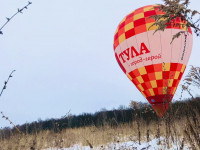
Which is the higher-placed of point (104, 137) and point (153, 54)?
point (153, 54)

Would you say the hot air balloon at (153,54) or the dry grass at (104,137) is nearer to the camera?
the dry grass at (104,137)

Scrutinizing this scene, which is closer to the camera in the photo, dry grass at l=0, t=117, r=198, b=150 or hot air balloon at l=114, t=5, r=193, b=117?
dry grass at l=0, t=117, r=198, b=150

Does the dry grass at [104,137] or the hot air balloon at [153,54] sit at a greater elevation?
the hot air balloon at [153,54]

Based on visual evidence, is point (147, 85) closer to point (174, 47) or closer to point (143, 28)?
point (174, 47)

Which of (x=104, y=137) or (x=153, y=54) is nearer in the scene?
(x=104, y=137)

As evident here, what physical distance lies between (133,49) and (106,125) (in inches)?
128

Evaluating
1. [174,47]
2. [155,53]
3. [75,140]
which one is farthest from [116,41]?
[75,140]

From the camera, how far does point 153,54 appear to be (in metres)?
7.35

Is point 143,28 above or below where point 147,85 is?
above

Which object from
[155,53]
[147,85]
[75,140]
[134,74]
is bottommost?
[75,140]

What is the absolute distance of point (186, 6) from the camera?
205 cm

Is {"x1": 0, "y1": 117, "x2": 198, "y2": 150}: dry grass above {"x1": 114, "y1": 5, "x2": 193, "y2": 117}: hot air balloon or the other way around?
the other way around

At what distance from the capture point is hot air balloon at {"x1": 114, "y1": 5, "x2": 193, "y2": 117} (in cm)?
Result: 730

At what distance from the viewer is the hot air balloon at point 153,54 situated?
730 centimetres
